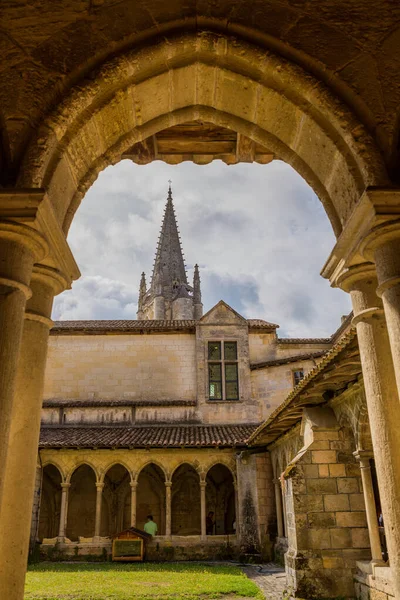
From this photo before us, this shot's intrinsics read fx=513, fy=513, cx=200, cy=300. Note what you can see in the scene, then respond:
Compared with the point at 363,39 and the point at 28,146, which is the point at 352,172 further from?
the point at 28,146

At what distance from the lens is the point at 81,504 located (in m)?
16.4

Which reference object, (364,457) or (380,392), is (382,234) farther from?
(364,457)

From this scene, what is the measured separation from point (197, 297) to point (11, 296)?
129 feet

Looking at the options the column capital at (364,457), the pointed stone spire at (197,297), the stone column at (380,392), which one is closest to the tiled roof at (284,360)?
the column capital at (364,457)

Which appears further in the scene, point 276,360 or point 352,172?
point 276,360

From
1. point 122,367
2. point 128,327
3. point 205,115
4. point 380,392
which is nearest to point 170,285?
point 128,327

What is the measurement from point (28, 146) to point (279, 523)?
11.8 m

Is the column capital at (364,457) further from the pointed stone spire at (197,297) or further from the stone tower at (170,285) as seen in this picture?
the pointed stone spire at (197,297)

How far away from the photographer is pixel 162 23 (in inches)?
131

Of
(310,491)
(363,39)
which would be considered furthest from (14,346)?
(310,491)

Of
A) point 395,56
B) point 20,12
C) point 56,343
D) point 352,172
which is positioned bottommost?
point 352,172

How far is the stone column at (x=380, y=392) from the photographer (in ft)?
9.09

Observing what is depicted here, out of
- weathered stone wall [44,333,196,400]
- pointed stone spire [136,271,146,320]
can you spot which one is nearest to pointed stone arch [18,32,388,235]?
weathered stone wall [44,333,196,400]

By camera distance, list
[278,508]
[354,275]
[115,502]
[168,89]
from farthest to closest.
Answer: [115,502]
[278,508]
[168,89]
[354,275]
